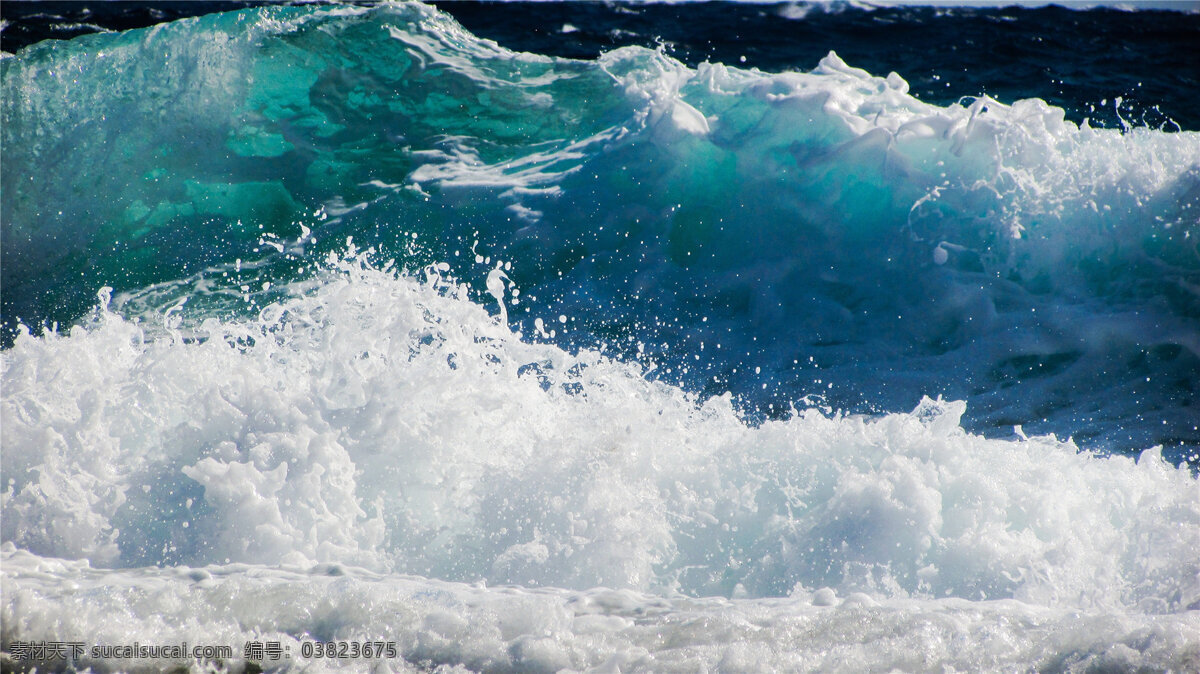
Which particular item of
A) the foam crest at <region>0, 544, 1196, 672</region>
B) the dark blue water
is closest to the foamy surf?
the foam crest at <region>0, 544, 1196, 672</region>

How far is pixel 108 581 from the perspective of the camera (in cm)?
240

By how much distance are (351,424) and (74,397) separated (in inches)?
45.4

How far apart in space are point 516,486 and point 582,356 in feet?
4.66

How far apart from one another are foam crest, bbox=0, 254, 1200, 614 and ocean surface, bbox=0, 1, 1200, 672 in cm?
2

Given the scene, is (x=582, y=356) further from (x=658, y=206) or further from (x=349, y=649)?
(x=349, y=649)

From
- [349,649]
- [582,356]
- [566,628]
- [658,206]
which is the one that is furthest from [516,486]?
[658,206]

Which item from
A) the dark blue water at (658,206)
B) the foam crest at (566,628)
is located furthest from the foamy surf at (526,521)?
the dark blue water at (658,206)

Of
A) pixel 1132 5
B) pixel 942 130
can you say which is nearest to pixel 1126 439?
pixel 942 130

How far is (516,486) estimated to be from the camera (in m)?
3.09

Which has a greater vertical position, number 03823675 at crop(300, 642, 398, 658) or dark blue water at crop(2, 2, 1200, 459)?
dark blue water at crop(2, 2, 1200, 459)

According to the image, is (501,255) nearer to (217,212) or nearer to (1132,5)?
(217,212)

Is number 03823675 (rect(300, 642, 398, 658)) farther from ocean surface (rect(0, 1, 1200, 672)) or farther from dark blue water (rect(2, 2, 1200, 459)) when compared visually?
dark blue water (rect(2, 2, 1200, 459))

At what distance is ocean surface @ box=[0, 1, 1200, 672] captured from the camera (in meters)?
2.30

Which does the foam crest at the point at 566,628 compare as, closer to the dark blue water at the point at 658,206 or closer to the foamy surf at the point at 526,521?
the foamy surf at the point at 526,521
